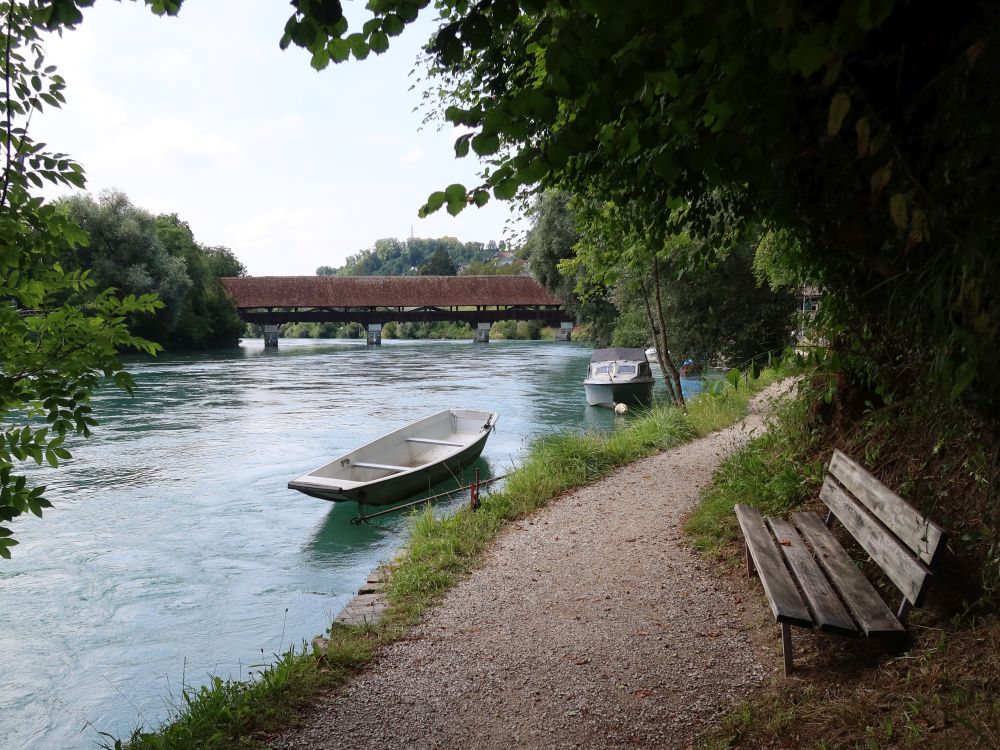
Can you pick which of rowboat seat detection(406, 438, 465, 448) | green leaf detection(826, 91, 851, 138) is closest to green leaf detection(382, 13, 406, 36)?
green leaf detection(826, 91, 851, 138)

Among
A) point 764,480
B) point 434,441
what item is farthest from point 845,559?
point 434,441

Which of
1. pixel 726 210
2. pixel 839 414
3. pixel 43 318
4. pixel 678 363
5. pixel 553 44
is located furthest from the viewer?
pixel 678 363

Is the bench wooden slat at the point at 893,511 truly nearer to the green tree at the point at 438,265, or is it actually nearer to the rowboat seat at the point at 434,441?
the rowboat seat at the point at 434,441

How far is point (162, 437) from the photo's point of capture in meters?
14.8

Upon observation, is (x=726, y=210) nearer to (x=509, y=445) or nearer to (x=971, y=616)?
(x=971, y=616)

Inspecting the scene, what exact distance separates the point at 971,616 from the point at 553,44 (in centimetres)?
282

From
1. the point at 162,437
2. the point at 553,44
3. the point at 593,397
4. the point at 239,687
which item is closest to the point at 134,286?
the point at 162,437

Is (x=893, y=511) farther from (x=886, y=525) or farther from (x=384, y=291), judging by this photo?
(x=384, y=291)

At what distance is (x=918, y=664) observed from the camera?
286cm

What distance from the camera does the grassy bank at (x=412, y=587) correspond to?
335 cm

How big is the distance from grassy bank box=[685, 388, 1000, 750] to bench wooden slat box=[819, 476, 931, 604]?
0.24 m

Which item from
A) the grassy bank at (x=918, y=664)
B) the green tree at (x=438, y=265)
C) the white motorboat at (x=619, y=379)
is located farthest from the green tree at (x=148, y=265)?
the green tree at (x=438, y=265)

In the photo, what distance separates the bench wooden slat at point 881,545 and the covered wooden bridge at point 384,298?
45.3 m

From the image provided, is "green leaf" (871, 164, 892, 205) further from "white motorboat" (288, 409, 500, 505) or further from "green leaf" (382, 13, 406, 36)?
"white motorboat" (288, 409, 500, 505)
